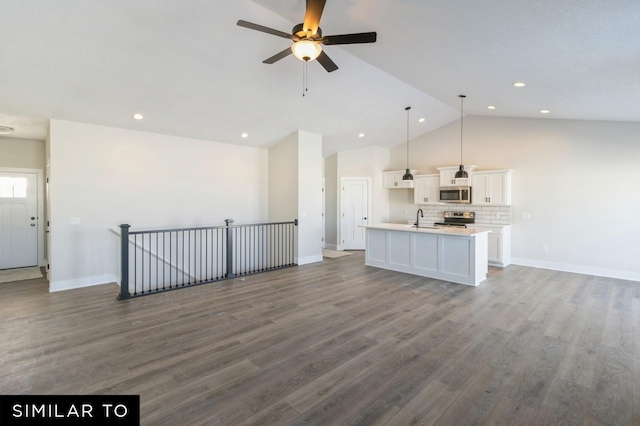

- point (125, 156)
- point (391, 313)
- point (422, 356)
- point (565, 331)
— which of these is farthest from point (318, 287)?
point (125, 156)

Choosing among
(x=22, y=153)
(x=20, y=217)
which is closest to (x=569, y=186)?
(x=22, y=153)

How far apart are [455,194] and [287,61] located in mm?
5469

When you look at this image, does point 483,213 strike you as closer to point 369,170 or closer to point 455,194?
point 455,194

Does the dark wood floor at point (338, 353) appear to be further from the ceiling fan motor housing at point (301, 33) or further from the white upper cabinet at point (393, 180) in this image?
the white upper cabinet at point (393, 180)

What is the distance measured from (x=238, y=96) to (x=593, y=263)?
25.6ft

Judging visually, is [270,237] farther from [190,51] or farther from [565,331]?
[565,331]

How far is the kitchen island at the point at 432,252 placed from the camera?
17.5 ft

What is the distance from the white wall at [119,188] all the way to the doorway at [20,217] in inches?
110

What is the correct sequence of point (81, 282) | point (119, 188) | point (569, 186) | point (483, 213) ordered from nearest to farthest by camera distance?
point (81, 282)
point (119, 188)
point (569, 186)
point (483, 213)

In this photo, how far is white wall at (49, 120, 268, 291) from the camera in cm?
514

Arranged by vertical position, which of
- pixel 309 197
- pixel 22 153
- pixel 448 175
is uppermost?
pixel 22 153

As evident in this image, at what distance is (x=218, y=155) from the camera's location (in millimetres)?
7117

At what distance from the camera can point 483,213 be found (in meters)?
7.61

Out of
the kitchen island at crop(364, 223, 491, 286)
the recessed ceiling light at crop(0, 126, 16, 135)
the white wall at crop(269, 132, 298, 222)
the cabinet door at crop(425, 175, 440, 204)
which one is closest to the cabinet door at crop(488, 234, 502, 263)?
the kitchen island at crop(364, 223, 491, 286)
